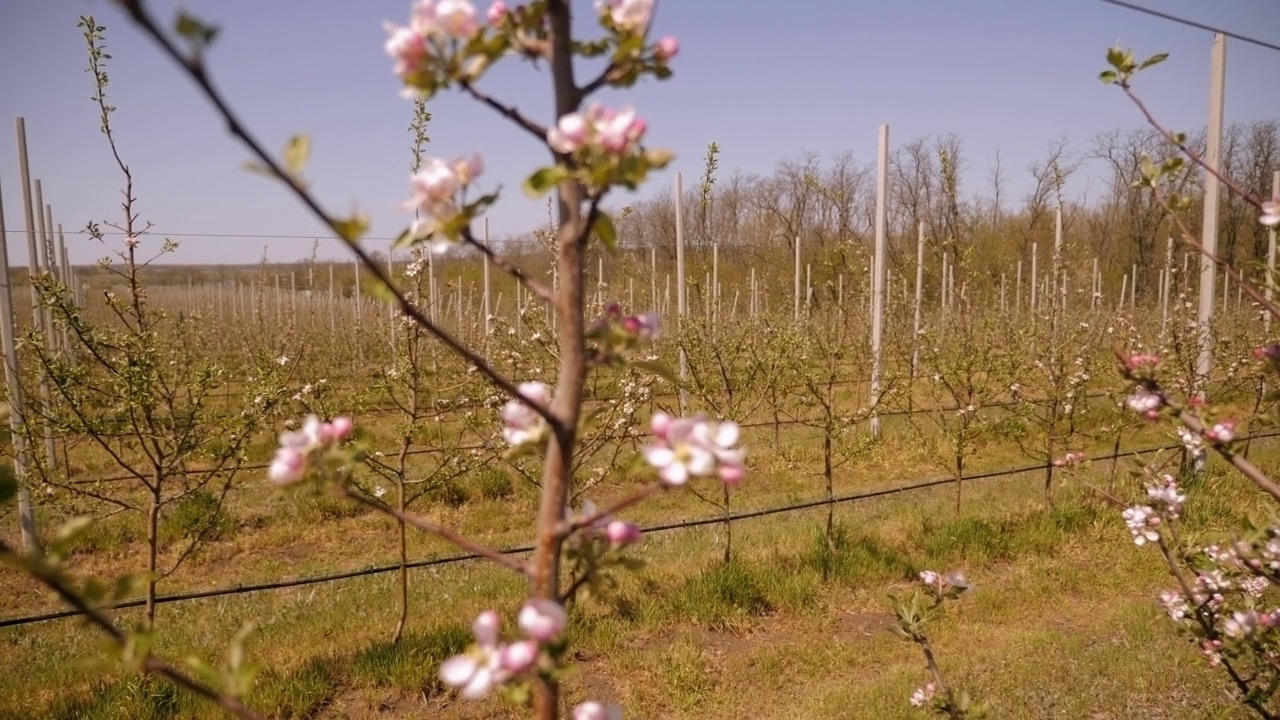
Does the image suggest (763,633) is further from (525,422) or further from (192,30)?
(192,30)

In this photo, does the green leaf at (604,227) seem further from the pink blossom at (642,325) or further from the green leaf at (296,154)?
the green leaf at (296,154)

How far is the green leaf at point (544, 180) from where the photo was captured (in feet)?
2.38

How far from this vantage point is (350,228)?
69cm

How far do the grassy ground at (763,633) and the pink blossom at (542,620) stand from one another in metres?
2.54

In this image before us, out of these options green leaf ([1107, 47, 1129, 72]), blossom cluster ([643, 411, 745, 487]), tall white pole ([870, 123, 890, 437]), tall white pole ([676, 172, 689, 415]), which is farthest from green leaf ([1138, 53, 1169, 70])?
tall white pole ([676, 172, 689, 415])

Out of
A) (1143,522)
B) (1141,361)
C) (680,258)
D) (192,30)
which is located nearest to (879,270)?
(680,258)

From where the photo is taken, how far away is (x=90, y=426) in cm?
399

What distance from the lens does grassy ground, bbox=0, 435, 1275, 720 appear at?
378 cm

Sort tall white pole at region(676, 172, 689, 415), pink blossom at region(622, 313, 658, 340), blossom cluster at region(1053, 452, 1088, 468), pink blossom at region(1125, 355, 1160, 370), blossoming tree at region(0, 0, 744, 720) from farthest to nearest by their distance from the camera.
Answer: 1. tall white pole at region(676, 172, 689, 415)
2. blossom cluster at region(1053, 452, 1088, 468)
3. pink blossom at region(1125, 355, 1160, 370)
4. pink blossom at region(622, 313, 658, 340)
5. blossoming tree at region(0, 0, 744, 720)

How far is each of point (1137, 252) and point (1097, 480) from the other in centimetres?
2371

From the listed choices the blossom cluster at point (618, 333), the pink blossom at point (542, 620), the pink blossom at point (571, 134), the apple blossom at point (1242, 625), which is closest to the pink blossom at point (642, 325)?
the blossom cluster at point (618, 333)

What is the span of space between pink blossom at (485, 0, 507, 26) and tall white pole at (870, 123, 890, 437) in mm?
6278

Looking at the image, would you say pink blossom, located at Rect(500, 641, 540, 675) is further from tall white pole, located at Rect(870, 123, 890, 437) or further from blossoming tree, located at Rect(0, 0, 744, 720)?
tall white pole, located at Rect(870, 123, 890, 437)

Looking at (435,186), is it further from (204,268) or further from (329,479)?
(204,268)
